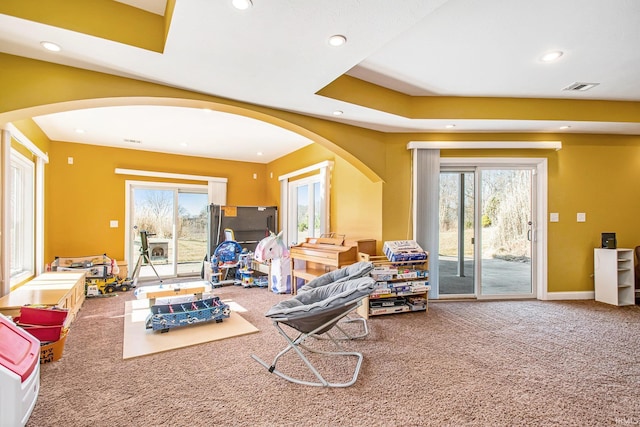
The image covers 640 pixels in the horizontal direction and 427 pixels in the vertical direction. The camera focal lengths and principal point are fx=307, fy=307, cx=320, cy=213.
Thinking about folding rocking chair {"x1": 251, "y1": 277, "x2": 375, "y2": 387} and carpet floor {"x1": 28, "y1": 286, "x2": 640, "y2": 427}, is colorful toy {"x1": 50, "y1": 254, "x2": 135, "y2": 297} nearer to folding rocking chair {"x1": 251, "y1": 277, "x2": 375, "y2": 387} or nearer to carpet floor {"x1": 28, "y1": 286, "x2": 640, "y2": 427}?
carpet floor {"x1": 28, "y1": 286, "x2": 640, "y2": 427}

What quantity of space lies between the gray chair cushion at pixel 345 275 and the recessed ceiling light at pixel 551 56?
2560mm

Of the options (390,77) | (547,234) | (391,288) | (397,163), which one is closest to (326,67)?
(390,77)

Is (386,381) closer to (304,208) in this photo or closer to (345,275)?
(345,275)

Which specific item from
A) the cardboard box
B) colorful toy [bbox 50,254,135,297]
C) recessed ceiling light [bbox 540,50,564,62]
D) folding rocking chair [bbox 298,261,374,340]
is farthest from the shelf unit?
colorful toy [bbox 50,254,135,297]

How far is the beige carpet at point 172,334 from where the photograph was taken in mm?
2924

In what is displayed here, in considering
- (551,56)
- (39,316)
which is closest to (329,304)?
→ (39,316)

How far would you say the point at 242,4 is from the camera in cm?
187

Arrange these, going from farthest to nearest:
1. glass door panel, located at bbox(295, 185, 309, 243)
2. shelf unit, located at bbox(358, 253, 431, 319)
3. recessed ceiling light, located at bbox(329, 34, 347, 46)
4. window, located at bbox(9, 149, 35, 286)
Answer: glass door panel, located at bbox(295, 185, 309, 243) < window, located at bbox(9, 149, 35, 286) < shelf unit, located at bbox(358, 253, 431, 319) < recessed ceiling light, located at bbox(329, 34, 347, 46)

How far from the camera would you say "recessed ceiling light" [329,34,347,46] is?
222cm

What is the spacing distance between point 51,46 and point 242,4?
62.8 inches

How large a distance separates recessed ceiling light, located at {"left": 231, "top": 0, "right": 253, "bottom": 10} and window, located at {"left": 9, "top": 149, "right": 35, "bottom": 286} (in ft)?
14.0

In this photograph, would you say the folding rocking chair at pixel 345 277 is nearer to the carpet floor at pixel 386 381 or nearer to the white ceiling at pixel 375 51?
the carpet floor at pixel 386 381

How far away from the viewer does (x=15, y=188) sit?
433 centimetres

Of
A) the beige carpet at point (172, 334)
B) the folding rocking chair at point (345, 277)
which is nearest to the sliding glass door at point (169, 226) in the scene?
the beige carpet at point (172, 334)
